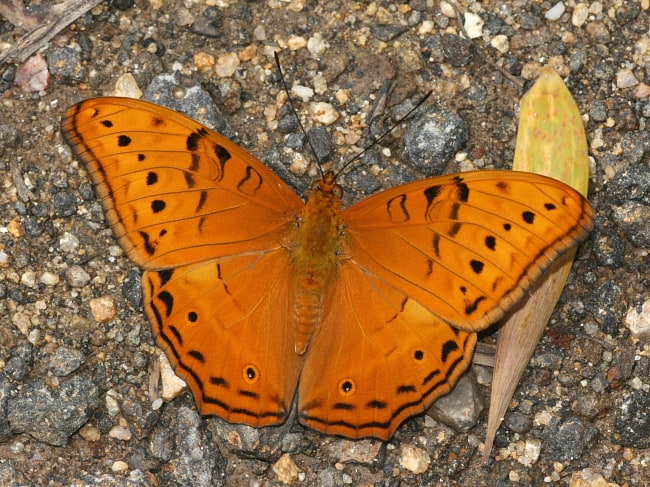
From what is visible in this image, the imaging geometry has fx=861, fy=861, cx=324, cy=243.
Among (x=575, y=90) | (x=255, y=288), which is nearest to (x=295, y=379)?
(x=255, y=288)

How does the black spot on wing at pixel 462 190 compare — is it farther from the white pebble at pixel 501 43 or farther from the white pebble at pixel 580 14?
the white pebble at pixel 580 14

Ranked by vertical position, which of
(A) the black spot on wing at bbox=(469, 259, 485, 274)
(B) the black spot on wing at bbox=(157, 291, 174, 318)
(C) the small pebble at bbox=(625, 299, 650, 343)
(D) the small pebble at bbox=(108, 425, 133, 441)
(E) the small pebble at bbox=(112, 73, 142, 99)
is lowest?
(D) the small pebble at bbox=(108, 425, 133, 441)

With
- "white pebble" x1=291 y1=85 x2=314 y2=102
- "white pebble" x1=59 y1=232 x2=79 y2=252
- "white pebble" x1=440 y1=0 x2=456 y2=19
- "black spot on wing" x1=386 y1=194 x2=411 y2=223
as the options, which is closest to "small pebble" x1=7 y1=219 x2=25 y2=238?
"white pebble" x1=59 y1=232 x2=79 y2=252

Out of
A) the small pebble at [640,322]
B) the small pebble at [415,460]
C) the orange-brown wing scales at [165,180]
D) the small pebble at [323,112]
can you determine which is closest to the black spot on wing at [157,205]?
the orange-brown wing scales at [165,180]

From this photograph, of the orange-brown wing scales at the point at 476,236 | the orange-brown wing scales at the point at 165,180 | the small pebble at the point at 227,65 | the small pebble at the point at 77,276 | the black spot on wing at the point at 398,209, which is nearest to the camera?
the orange-brown wing scales at the point at 476,236

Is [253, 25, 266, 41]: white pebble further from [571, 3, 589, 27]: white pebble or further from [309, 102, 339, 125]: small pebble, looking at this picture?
[571, 3, 589, 27]: white pebble
